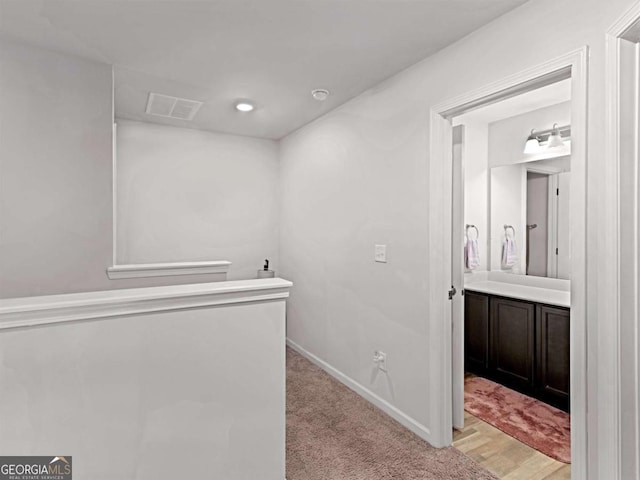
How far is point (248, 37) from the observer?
6.96 ft

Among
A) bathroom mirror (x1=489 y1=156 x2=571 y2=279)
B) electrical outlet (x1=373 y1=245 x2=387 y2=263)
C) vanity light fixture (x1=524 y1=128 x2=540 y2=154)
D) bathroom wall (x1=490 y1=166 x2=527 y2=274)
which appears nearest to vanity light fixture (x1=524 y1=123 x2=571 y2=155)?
vanity light fixture (x1=524 y1=128 x2=540 y2=154)

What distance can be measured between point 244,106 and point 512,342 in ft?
9.86

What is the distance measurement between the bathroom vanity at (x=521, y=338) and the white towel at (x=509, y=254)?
0.61 feet

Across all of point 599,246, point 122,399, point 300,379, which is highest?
point 599,246

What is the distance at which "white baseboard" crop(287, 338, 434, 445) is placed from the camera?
2393 mm

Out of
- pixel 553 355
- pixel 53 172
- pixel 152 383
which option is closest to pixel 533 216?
pixel 553 355

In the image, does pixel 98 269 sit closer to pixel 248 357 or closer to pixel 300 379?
pixel 248 357

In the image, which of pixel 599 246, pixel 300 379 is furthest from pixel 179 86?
pixel 599 246

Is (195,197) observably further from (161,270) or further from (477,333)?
(477,333)

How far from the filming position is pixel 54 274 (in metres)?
2.26

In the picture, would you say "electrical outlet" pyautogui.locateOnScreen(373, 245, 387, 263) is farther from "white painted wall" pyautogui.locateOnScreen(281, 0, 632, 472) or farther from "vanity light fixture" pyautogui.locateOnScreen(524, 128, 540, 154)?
"vanity light fixture" pyautogui.locateOnScreen(524, 128, 540, 154)

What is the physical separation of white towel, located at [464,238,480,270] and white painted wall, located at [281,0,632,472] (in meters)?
1.25

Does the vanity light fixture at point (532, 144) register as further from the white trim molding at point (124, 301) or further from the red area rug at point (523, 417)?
the white trim molding at point (124, 301)

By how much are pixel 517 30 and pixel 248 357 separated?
2020mm
